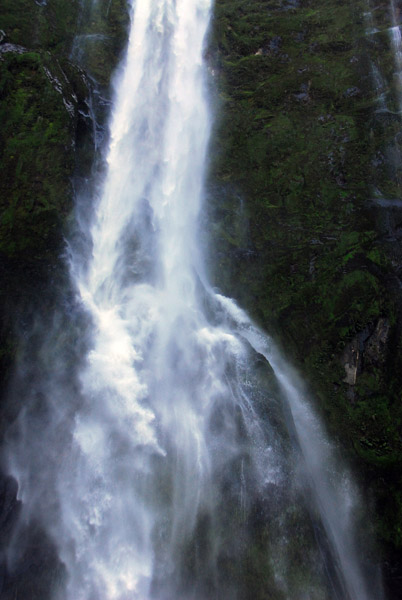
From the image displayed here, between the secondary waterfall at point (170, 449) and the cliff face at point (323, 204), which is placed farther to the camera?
the cliff face at point (323, 204)

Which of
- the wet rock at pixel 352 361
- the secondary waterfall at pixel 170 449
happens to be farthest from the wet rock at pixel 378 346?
the secondary waterfall at pixel 170 449

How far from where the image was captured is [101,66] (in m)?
13.3

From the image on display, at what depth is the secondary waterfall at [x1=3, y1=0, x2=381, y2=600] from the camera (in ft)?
25.4

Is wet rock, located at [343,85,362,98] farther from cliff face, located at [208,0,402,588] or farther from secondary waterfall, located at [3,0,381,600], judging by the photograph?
secondary waterfall, located at [3,0,381,600]

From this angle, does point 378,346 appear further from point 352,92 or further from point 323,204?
point 352,92

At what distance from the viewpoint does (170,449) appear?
868 cm

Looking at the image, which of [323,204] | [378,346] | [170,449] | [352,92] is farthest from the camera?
[352,92]

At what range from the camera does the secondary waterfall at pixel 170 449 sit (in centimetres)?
774

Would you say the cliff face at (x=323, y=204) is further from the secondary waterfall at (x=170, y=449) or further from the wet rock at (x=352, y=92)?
→ the secondary waterfall at (x=170, y=449)

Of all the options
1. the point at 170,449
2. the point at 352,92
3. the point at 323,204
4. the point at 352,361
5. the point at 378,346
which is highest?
the point at 352,92

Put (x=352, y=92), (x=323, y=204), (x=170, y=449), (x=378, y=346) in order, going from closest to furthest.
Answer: (x=170, y=449) → (x=378, y=346) → (x=323, y=204) → (x=352, y=92)

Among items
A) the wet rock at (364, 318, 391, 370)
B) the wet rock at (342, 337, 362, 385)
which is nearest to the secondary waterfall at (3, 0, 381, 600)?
the wet rock at (342, 337, 362, 385)

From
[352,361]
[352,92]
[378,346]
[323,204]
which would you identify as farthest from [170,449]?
[352,92]

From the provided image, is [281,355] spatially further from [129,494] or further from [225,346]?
[129,494]
